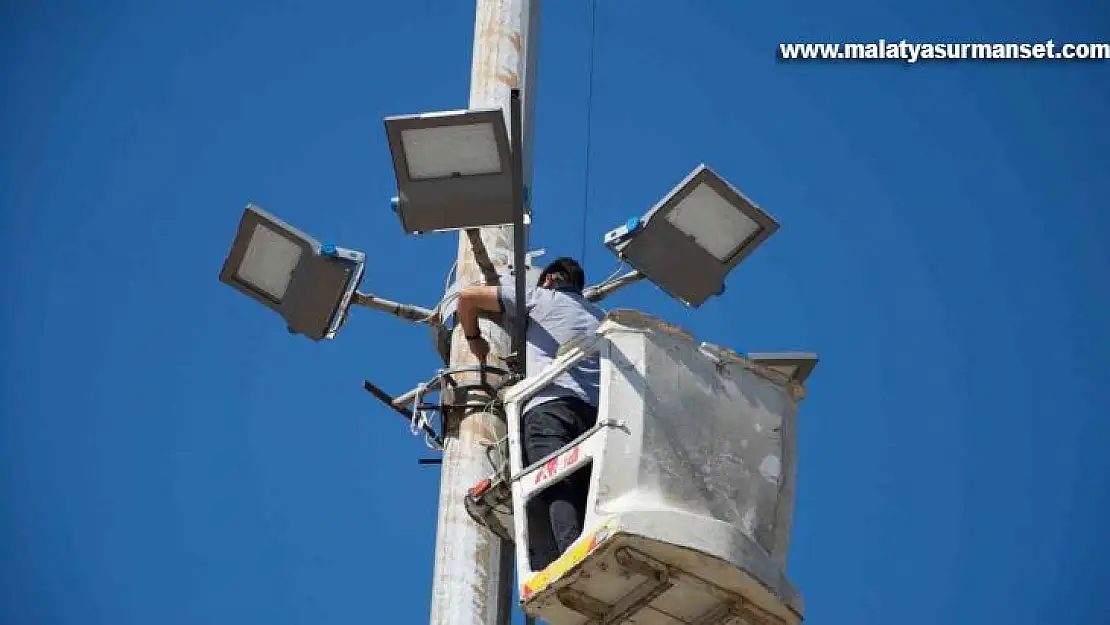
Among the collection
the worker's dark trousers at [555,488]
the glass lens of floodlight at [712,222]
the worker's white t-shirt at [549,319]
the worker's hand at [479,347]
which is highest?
the glass lens of floodlight at [712,222]

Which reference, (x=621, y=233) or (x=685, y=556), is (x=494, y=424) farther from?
(x=685, y=556)

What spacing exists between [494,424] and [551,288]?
2.28ft

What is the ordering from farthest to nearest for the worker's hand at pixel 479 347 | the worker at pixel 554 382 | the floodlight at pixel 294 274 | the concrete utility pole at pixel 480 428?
the floodlight at pixel 294 274
the worker's hand at pixel 479 347
the concrete utility pole at pixel 480 428
the worker at pixel 554 382

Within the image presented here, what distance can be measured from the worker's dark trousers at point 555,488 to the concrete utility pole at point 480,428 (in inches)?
31.1

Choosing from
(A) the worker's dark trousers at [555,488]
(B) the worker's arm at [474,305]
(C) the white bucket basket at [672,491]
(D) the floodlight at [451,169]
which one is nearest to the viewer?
(C) the white bucket basket at [672,491]

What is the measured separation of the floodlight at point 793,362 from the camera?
32.6 feet

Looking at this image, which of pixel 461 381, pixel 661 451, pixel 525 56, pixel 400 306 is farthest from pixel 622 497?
pixel 525 56

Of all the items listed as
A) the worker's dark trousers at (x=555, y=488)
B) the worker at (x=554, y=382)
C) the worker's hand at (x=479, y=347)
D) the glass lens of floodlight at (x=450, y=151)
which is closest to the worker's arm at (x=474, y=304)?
the worker at (x=554, y=382)

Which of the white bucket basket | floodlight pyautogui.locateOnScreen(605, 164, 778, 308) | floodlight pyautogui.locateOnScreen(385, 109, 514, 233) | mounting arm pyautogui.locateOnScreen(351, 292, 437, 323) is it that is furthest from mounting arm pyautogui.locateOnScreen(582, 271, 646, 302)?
the white bucket basket

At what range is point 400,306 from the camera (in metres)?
10.8

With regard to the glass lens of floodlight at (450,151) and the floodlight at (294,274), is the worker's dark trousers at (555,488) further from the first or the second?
the floodlight at (294,274)

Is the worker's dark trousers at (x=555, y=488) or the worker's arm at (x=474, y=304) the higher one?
the worker's arm at (x=474, y=304)

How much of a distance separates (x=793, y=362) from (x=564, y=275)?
1159mm

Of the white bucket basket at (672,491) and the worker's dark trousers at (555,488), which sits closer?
the white bucket basket at (672,491)
